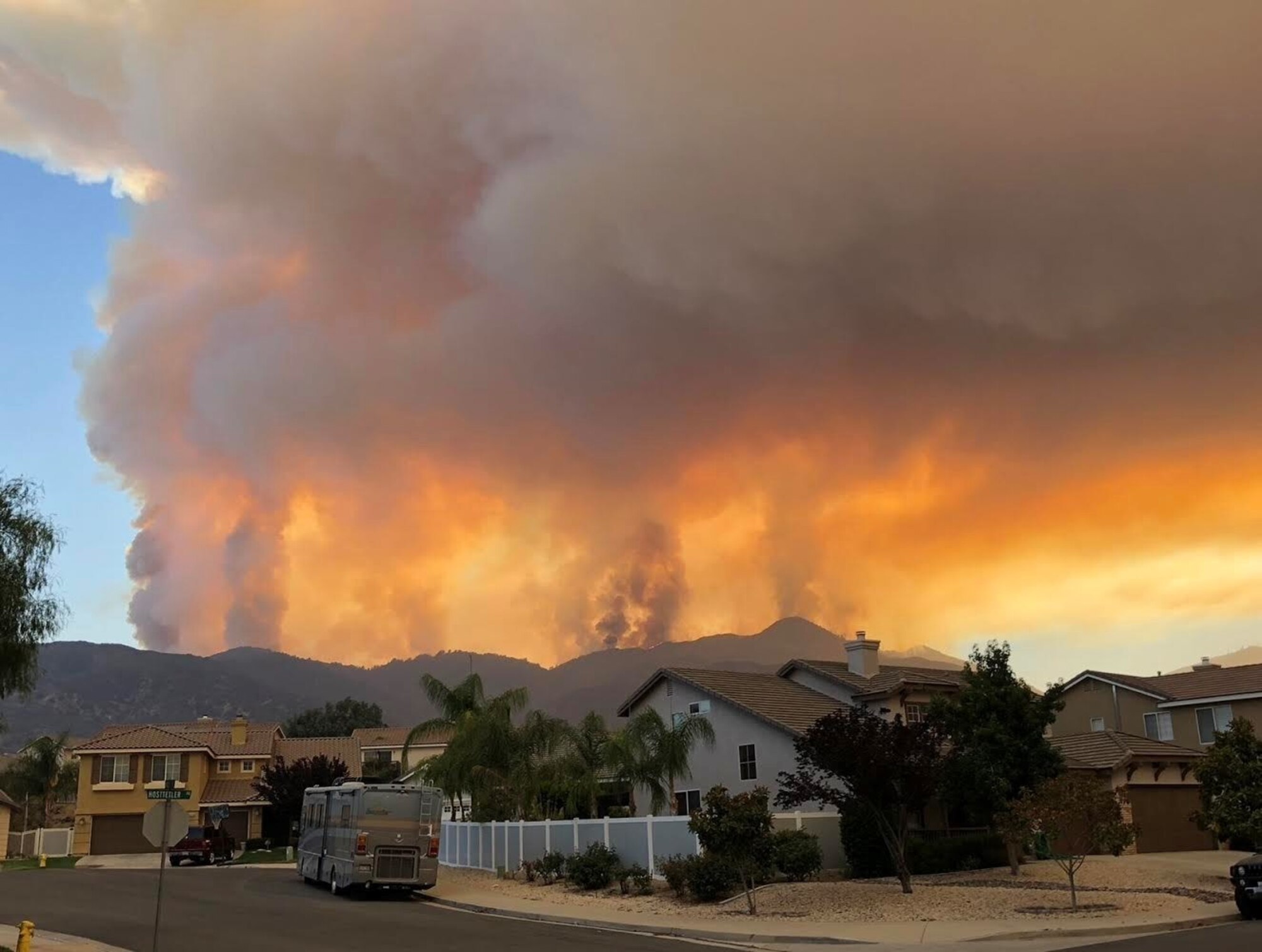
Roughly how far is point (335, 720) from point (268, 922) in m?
122

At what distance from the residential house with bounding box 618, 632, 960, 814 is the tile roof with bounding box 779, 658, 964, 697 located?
0.13 feet

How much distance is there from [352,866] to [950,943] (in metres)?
18.4

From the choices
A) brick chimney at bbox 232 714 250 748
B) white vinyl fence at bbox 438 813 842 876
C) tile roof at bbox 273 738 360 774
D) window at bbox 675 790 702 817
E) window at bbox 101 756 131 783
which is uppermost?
brick chimney at bbox 232 714 250 748

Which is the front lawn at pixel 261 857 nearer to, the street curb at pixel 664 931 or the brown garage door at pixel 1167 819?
the street curb at pixel 664 931

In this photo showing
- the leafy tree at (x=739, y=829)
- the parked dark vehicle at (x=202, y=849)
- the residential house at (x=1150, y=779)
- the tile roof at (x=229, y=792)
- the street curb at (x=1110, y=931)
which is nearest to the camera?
the street curb at (x=1110, y=931)

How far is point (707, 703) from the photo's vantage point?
4581 centimetres

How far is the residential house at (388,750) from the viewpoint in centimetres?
8781

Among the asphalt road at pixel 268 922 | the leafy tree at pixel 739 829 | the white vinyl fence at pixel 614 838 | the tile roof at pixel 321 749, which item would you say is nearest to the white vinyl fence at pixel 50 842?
the tile roof at pixel 321 749

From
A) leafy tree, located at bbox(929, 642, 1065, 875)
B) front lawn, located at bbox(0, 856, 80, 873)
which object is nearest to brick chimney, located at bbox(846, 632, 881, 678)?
leafy tree, located at bbox(929, 642, 1065, 875)

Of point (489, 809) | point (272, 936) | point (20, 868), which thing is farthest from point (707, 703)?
point (20, 868)

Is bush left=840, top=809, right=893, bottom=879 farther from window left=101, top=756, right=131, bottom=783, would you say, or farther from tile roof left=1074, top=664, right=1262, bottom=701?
window left=101, top=756, right=131, bottom=783

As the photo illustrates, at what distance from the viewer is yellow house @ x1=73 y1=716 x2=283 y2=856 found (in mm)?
69312

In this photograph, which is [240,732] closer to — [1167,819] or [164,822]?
[1167,819]

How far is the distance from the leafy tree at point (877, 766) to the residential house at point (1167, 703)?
88.6 feet
